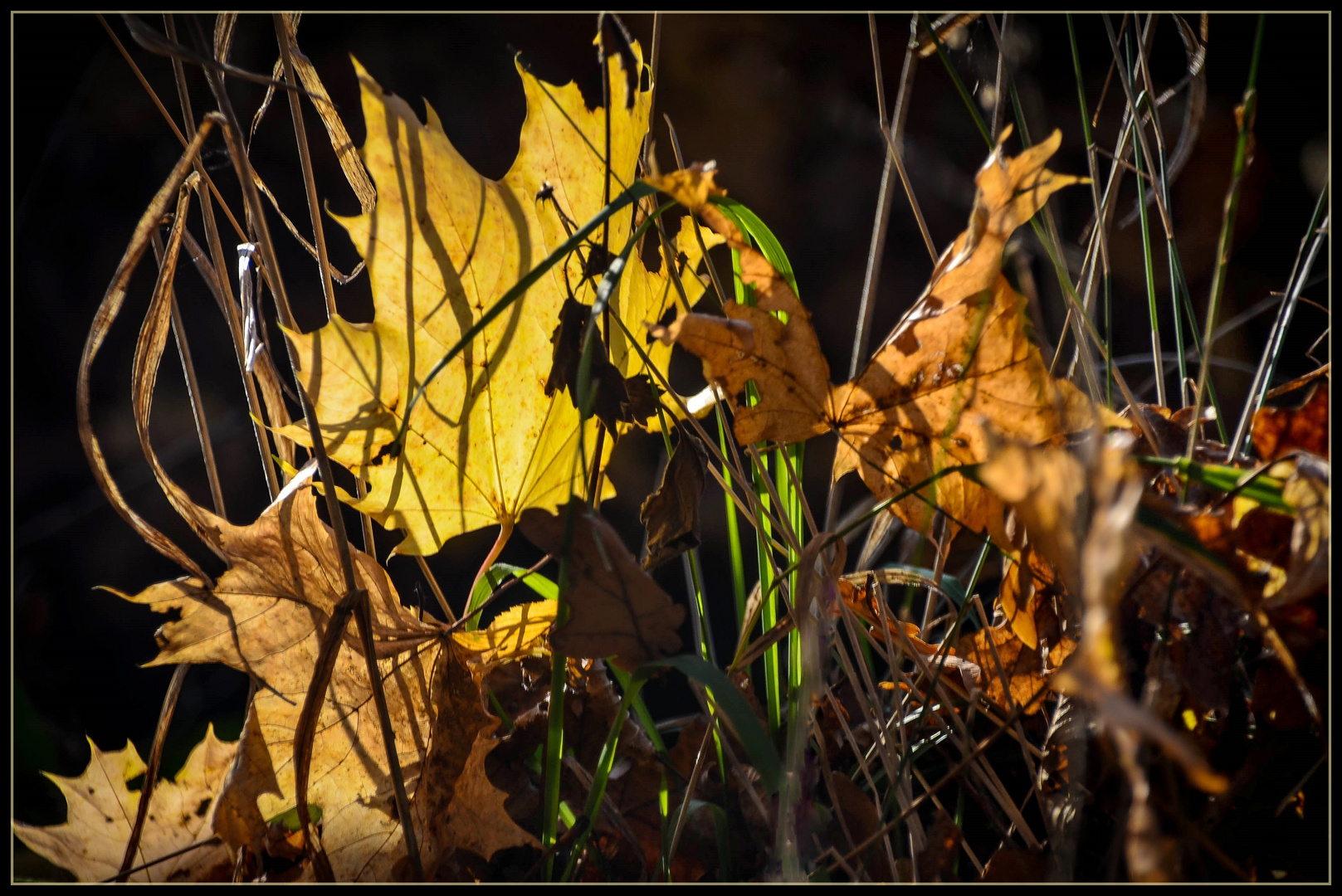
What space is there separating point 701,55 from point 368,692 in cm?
112

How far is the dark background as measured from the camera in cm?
112

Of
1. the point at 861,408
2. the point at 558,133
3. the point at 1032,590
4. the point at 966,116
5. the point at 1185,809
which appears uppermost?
the point at 966,116

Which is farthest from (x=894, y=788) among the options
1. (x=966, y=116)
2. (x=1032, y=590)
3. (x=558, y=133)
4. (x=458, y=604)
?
(x=966, y=116)

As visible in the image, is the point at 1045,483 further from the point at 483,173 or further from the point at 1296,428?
the point at 483,173

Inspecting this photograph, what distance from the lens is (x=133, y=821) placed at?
0.58 m

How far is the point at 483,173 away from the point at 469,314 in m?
0.90

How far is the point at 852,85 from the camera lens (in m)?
1.22

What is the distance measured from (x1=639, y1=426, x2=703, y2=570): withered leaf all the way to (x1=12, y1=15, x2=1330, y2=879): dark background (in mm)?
736

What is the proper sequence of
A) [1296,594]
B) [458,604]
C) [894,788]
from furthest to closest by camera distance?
[458,604] → [894,788] → [1296,594]

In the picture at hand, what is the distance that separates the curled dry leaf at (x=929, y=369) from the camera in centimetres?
36

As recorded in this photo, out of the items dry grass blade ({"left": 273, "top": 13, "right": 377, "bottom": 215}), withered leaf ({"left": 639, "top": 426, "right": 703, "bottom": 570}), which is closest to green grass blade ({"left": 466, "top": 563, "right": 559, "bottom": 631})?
withered leaf ({"left": 639, "top": 426, "right": 703, "bottom": 570})

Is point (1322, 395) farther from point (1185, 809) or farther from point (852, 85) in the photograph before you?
point (852, 85)

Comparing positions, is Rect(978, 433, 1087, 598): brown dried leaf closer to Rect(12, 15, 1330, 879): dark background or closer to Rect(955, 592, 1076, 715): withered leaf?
Rect(955, 592, 1076, 715): withered leaf

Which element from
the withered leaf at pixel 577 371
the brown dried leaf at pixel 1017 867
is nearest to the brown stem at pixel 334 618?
the withered leaf at pixel 577 371
